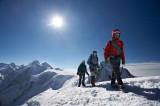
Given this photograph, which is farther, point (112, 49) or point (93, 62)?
point (93, 62)

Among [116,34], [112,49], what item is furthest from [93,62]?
[116,34]

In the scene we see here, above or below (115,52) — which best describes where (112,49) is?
above

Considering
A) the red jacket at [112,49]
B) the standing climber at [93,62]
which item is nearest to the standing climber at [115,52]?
the red jacket at [112,49]

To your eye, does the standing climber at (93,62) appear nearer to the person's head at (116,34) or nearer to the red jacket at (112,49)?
the red jacket at (112,49)

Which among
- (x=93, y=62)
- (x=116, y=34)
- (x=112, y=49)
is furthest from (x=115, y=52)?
(x=93, y=62)

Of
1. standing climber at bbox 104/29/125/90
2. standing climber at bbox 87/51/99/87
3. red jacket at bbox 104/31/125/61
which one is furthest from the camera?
standing climber at bbox 87/51/99/87

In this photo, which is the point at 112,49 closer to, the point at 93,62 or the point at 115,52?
the point at 115,52

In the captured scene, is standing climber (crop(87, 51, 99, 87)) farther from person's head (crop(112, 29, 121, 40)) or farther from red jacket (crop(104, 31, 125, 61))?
person's head (crop(112, 29, 121, 40))

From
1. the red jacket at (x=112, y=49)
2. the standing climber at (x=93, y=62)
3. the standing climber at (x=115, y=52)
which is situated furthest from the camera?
the standing climber at (x=93, y=62)

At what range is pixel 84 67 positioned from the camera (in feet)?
52.5

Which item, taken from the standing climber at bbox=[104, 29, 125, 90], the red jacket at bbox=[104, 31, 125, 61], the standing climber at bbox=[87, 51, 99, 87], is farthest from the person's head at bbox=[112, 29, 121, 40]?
the standing climber at bbox=[87, 51, 99, 87]

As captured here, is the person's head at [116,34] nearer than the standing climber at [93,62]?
Yes

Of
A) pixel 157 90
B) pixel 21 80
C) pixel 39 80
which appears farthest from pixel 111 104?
pixel 21 80

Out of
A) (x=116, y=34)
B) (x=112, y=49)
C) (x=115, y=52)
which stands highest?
(x=116, y=34)
